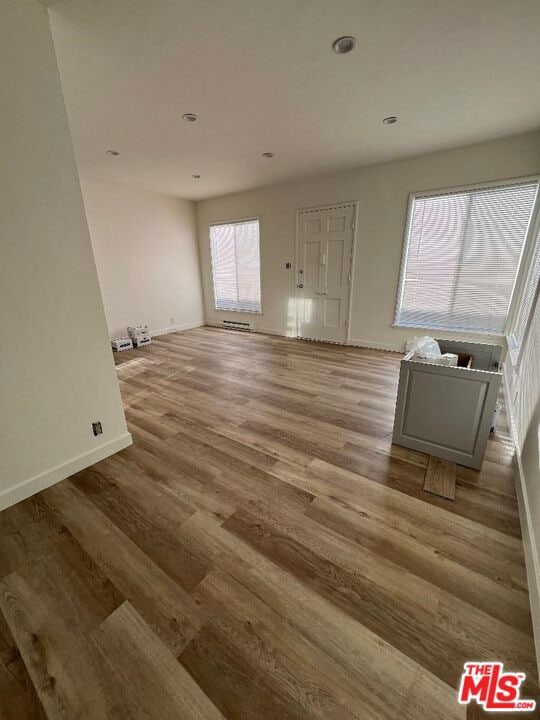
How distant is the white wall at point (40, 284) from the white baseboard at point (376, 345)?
146 inches

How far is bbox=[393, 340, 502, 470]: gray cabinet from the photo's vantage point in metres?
1.69

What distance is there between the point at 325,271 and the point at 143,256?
10.9 feet

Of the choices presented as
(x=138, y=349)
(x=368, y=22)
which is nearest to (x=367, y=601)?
(x=368, y=22)

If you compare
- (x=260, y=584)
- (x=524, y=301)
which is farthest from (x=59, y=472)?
(x=524, y=301)

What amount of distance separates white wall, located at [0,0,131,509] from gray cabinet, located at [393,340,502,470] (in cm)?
213

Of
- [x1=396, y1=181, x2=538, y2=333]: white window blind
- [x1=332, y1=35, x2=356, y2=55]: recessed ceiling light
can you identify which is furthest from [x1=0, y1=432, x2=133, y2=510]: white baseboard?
[x1=396, y1=181, x2=538, y2=333]: white window blind

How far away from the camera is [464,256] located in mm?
3500

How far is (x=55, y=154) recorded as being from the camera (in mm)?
1521

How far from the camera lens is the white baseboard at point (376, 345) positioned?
4.23 m

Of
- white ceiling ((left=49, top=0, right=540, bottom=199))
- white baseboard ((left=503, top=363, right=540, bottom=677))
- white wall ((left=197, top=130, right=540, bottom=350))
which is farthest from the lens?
white wall ((left=197, top=130, right=540, bottom=350))

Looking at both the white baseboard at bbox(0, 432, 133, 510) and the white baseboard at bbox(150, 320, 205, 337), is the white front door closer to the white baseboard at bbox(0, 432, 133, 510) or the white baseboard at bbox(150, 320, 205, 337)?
the white baseboard at bbox(150, 320, 205, 337)

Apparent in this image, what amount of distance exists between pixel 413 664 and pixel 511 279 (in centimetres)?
392

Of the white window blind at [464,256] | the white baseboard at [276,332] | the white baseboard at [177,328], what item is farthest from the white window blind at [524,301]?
the white baseboard at [177,328]

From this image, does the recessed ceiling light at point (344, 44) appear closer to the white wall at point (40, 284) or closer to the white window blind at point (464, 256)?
the white wall at point (40, 284)
